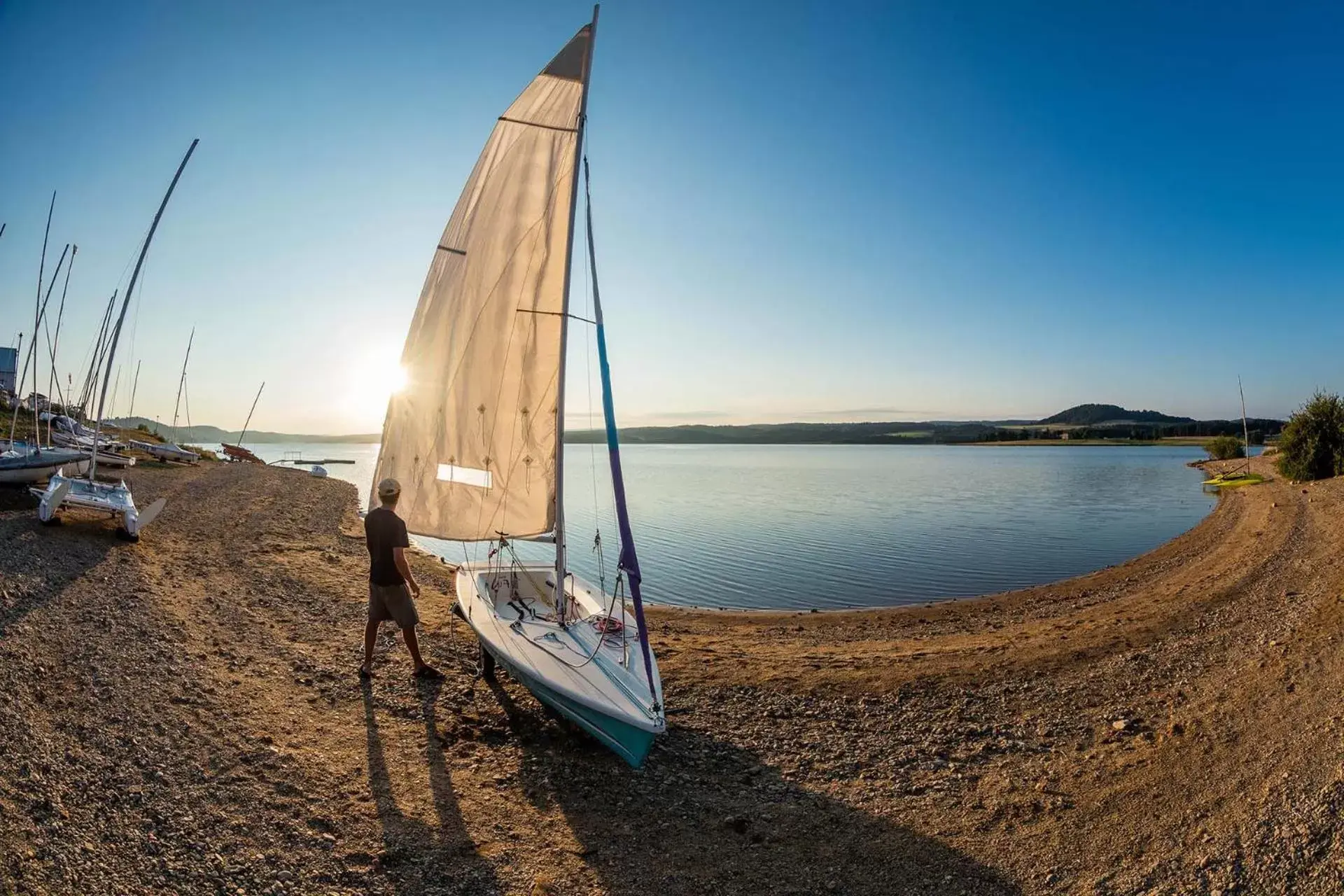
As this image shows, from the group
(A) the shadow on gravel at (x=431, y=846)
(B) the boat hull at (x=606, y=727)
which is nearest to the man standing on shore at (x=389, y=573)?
(A) the shadow on gravel at (x=431, y=846)

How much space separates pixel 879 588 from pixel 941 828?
44.4 ft

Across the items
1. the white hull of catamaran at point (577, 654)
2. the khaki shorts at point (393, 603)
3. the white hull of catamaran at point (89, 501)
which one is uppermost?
the white hull of catamaran at point (89, 501)

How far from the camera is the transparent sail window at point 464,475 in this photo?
9.59m

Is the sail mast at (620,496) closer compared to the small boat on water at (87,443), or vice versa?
the sail mast at (620,496)

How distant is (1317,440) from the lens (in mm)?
34375

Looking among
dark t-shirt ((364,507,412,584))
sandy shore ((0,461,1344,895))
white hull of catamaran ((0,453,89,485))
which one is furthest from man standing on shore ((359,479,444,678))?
white hull of catamaran ((0,453,89,485))

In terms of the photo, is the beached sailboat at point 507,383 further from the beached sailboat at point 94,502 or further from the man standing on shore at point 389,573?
the beached sailboat at point 94,502

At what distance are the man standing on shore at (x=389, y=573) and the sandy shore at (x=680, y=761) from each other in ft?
2.50

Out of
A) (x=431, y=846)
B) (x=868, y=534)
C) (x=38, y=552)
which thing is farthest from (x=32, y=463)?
(x=868, y=534)

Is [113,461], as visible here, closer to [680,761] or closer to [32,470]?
[32,470]

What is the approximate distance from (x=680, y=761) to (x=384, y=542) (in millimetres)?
4145

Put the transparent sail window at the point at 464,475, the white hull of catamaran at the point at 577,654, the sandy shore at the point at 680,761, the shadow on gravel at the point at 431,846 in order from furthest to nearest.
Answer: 1. the transparent sail window at the point at 464,475
2. the white hull of catamaran at the point at 577,654
3. the sandy shore at the point at 680,761
4. the shadow on gravel at the point at 431,846

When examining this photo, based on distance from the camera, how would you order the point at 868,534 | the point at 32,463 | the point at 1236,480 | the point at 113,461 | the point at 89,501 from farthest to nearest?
the point at 1236,480
the point at 113,461
the point at 868,534
the point at 32,463
the point at 89,501

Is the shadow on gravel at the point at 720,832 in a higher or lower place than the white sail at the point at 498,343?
lower
